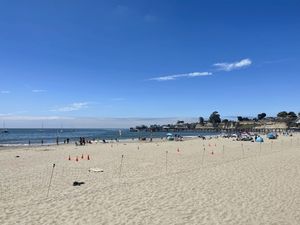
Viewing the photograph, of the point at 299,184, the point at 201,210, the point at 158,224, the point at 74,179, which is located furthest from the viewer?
the point at 74,179

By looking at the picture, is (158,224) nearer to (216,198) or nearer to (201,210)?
(201,210)

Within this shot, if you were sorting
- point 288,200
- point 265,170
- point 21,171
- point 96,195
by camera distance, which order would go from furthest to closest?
point 21,171 < point 265,170 < point 96,195 < point 288,200

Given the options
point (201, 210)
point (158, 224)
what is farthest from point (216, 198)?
point (158, 224)

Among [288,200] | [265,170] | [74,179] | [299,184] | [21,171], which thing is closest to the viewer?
[288,200]

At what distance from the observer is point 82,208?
11547mm

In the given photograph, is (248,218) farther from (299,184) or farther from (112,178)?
(112,178)

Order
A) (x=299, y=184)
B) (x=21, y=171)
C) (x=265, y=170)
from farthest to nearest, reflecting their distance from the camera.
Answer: (x=21, y=171) → (x=265, y=170) → (x=299, y=184)

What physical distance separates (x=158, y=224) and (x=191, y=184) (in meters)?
5.86

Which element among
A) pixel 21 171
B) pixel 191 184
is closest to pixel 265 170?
pixel 191 184

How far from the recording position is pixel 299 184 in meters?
15.4

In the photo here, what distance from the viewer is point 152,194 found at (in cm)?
1357

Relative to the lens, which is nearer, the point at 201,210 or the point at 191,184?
the point at 201,210

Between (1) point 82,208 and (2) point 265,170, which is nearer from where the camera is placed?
(1) point 82,208

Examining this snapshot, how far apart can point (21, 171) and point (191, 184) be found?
1108 cm
